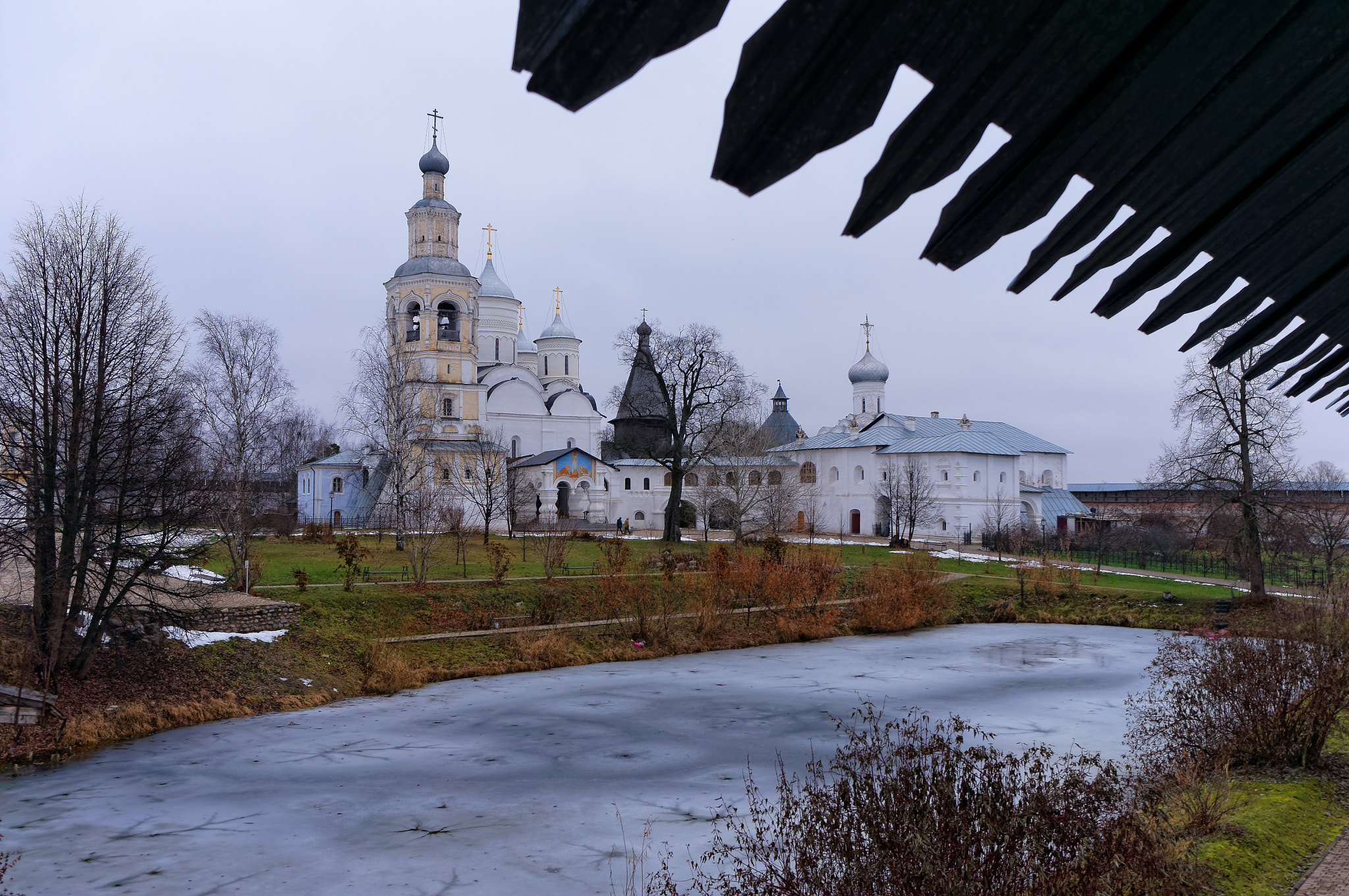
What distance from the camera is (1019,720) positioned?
44.9ft

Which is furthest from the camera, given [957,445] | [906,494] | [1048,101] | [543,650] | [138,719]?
[957,445]

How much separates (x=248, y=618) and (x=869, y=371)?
1605 inches

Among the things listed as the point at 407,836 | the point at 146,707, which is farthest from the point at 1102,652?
the point at 146,707

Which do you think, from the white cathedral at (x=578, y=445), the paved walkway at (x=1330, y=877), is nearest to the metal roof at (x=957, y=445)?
the white cathedral at (x=578, y=445)

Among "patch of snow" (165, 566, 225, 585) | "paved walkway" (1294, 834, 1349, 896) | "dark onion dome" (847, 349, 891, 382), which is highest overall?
"dark onion dome" (847, 349, 891, 382)

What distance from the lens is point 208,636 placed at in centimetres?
1594

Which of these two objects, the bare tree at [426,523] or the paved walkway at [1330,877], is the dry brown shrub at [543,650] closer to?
the bare tree at [426,523]

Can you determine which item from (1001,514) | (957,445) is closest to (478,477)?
(957,445)

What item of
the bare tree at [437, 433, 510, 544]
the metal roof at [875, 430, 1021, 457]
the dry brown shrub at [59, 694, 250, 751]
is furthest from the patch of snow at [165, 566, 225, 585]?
the metal roof at [875, 430, 1021, 457]

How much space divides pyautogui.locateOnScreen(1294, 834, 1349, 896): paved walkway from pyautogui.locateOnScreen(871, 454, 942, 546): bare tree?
1231 inches

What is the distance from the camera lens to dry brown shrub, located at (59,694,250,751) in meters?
12.4

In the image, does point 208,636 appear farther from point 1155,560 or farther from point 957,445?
point 957,445

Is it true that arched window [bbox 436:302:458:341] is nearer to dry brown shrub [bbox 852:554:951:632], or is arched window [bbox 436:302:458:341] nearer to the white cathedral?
the white cathedral

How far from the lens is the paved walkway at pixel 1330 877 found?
21.3ft
